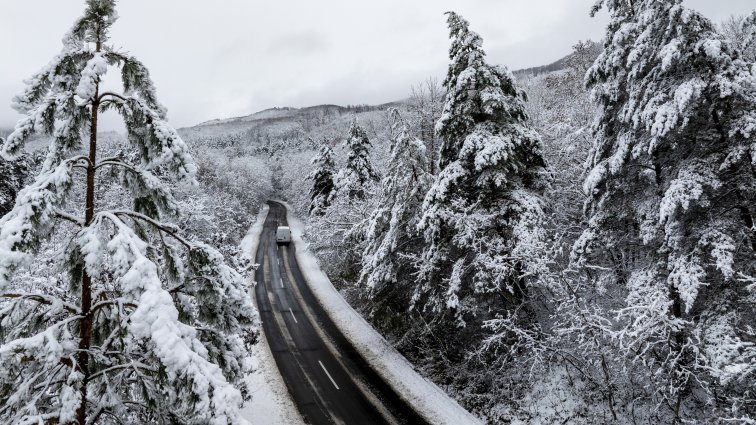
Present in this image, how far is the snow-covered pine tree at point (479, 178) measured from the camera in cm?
1388

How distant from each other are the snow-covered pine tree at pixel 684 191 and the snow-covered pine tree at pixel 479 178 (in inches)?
109

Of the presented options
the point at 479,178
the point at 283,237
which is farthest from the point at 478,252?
the point at 283,237

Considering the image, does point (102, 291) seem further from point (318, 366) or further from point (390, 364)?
point (390, 364)

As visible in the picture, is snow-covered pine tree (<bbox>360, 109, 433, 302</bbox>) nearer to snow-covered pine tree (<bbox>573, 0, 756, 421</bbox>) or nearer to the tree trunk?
snow-covered pine tree (<bbox>573, 0, 756, 421</bbox>)

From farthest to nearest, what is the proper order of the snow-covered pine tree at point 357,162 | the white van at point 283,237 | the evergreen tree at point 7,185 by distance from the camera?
the white van at point 283,237
the snow-covered pine tree at point 357,162
the evergreen tree at point 7,185

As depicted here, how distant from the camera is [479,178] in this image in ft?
47.3

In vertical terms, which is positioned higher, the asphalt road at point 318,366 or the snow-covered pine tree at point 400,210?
the snow-covered pine tree at point 400,210

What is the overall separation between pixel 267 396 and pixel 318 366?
9.54 feet

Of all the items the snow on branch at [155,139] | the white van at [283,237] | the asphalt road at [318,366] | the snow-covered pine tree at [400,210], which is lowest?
the asphalt road at [318,366]

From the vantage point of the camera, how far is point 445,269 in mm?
16938

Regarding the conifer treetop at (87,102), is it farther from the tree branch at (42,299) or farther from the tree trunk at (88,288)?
the tree branch at (42,299)

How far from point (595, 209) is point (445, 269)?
6.25m

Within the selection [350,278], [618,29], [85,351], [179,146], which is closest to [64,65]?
[179,146]

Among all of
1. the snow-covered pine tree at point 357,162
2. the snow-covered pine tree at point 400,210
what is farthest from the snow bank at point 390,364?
the snow-covered pine tree at point 357,162
